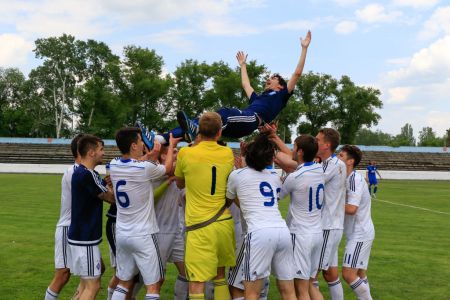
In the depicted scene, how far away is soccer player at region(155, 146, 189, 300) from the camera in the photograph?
611cm

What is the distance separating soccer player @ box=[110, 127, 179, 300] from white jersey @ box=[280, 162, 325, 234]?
150 cm

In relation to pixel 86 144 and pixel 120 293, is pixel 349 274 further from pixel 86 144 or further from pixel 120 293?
pixel 86 144

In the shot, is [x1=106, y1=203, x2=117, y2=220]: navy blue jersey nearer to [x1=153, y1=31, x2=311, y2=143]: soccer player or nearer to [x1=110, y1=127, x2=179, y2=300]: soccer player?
[x1=110, y1=127, x2=179, y2=300]: soccer player

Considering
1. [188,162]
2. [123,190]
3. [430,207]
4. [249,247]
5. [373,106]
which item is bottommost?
[430,207]

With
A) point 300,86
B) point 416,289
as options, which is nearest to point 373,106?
point 300,86

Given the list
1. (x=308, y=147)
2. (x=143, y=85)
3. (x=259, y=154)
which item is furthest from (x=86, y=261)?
(x=143, y=85)

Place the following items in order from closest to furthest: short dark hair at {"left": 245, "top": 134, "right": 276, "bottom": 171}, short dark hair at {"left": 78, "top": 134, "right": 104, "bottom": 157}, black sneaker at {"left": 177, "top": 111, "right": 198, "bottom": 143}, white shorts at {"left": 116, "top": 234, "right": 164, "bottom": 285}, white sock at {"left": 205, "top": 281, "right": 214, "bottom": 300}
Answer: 1. short dark hair at {"left": 245, "top": 134, "right": 276, "bottom": 171}
2. white shorts at {"left": 116, "top": 234, "right": 164, "bottom": 285}
3. short dark hair at {"left": 78, "top": 134, "right": 104, "bottom": 157}
4. black sneaker at {"left": 177, "top": 111, "right": 198, "bottom": 143}
5. white sock at {"left": 205, "top": 281, "right": 214, "bottom": 300}

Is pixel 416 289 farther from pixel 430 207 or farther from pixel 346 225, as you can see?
pixel 430 207

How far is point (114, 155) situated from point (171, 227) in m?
47.9

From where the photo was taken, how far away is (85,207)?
5586mm

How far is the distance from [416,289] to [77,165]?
573 cm

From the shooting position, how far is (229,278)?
5566 millimetres

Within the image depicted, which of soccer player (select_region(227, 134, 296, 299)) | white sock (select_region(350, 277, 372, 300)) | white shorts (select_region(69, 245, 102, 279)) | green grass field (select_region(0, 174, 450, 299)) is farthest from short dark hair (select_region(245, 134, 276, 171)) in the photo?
green grass field (select_region(0, 174, 450, 299))

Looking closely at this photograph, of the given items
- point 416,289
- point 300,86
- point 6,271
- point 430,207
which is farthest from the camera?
point 300,86
